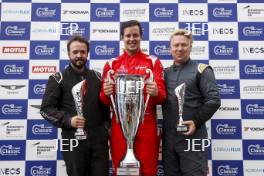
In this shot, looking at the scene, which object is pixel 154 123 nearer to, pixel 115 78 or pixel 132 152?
pixel 132 152

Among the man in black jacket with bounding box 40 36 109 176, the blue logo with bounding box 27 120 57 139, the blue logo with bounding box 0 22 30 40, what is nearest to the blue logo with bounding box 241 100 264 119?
the man in black jacket with bounding box 40 36 109 176

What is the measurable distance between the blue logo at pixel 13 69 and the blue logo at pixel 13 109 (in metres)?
0.22

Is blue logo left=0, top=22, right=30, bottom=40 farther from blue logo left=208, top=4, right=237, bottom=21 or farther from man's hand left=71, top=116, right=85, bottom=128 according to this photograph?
blue logo left=208, top=4, right=237, bottom=21

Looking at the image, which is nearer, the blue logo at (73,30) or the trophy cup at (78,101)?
the trophy cup at (78,101)

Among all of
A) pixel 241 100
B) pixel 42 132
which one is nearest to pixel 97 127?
pixel 42 132

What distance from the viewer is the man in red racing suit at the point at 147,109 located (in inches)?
80.0

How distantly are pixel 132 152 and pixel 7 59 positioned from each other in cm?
153

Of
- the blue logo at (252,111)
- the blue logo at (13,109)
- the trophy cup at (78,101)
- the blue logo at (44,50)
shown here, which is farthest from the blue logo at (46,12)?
the blue logo at (252,111)

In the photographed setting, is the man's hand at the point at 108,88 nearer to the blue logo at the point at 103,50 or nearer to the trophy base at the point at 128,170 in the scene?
the trophy base at the point at 128,170

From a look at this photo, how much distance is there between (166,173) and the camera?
2205 millimetres

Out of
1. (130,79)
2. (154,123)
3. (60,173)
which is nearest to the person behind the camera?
A: (130,79)

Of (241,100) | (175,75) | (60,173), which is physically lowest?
(60,173)

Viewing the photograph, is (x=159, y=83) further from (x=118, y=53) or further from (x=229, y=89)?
(x=229, y=89)

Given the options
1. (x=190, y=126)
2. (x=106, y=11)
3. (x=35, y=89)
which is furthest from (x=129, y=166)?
(x=106, y=11)
